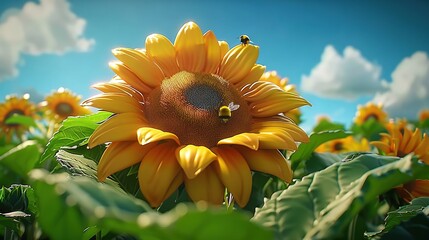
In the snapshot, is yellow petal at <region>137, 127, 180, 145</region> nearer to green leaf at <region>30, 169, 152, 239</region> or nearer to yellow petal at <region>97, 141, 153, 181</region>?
yellow petal at <region>97, 141, 153, 181</region>

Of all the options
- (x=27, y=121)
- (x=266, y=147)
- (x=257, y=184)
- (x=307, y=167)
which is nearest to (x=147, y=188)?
(x=266, y=147)

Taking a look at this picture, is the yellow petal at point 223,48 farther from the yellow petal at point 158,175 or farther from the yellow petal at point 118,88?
the yellow petal at point 158,175

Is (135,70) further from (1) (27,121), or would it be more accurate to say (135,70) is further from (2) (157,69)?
(1) (27,121)

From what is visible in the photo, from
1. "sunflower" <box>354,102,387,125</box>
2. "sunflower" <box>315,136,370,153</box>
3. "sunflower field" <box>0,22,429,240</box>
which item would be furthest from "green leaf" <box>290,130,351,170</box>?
"sunflower" <box>354,102,387,125</box>

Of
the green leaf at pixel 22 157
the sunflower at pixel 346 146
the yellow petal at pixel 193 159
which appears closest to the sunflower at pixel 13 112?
the sunflower at pixel 346 146

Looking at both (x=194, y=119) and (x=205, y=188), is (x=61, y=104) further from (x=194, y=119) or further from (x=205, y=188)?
(x=205, y=188)

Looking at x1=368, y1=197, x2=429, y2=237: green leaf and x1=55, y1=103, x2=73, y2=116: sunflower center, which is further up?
x1=55, y1=103, x2=73, y2=116: sunflower center

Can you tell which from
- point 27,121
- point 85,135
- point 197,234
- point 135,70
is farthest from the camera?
point 27,121
